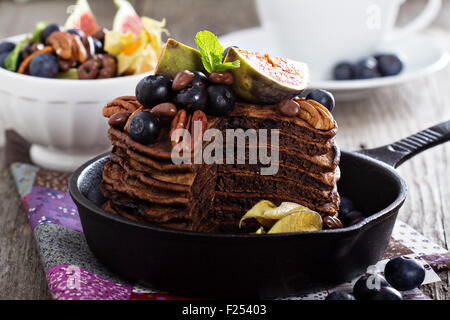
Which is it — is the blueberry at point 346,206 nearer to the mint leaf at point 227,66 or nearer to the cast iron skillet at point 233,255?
the cast iron skillet at point 233,255

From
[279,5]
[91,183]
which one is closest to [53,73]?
[91,183]

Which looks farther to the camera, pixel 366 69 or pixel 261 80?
pixel 366 69

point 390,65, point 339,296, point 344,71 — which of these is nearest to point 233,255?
point 339,296

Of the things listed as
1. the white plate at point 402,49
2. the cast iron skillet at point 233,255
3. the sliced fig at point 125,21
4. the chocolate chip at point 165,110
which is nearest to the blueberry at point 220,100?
the chocolate chip at point 165,110

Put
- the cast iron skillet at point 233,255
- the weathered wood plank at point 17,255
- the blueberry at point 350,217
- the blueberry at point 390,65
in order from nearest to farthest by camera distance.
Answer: the cast iron skillet at point 233,255
the weathered wood plank at point 17,255
the blueberry at point 350,217
the blueberry at point 390,65

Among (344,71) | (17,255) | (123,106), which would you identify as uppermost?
(123,106)

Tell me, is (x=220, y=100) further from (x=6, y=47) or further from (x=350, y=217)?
(x=6, y=47)
